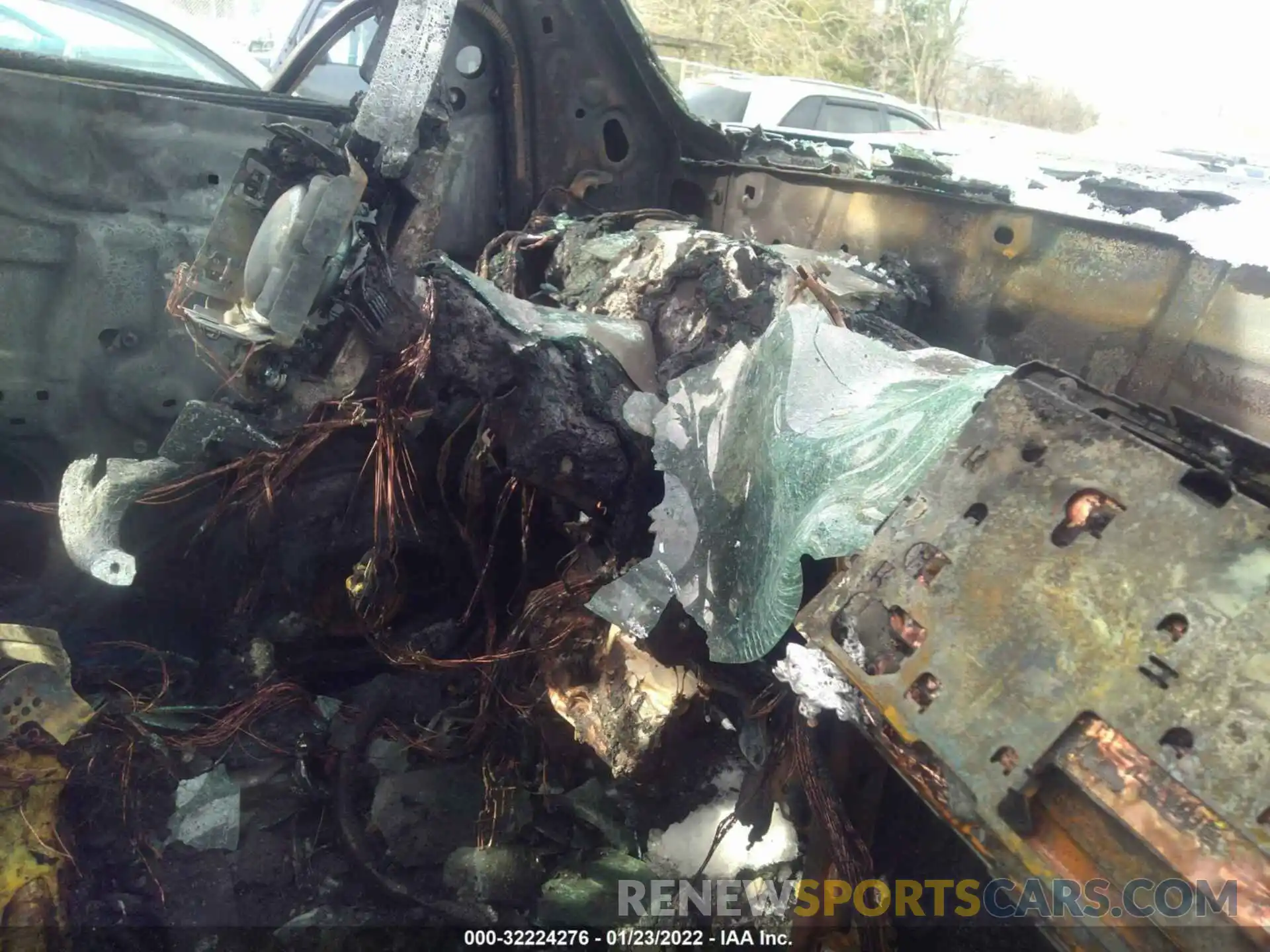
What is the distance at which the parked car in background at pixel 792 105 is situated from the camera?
5.54 m

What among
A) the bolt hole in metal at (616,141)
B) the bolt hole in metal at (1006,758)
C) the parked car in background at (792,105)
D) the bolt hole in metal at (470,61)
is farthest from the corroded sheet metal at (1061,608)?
the parked car in background at (792,105)

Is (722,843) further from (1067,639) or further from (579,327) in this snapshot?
(579,327)

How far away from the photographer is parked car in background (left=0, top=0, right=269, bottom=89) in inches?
130

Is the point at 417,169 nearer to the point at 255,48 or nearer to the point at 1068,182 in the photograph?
the point at 1068,182

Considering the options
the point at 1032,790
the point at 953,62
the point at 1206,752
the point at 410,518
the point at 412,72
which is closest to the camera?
the point at 1206,752

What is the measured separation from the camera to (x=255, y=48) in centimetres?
660

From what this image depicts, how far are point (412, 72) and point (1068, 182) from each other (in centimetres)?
175

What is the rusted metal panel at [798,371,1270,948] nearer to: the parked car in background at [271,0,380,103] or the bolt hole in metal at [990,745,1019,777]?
the bolt hole in metal at [990,745,1019,777]

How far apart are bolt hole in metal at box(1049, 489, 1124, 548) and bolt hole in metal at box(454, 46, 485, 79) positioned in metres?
2.57

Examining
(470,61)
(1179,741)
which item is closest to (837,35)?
(470,61)

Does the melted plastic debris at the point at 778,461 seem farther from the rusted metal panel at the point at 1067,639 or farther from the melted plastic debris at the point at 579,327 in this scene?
the melted plastic debris at the point at 579,327

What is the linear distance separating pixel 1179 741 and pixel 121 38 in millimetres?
4435

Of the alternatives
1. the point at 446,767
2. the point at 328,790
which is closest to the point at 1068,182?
the point at 446,767

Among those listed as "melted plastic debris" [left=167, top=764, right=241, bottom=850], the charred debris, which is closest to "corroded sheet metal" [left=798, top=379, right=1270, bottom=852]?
the charred debris
